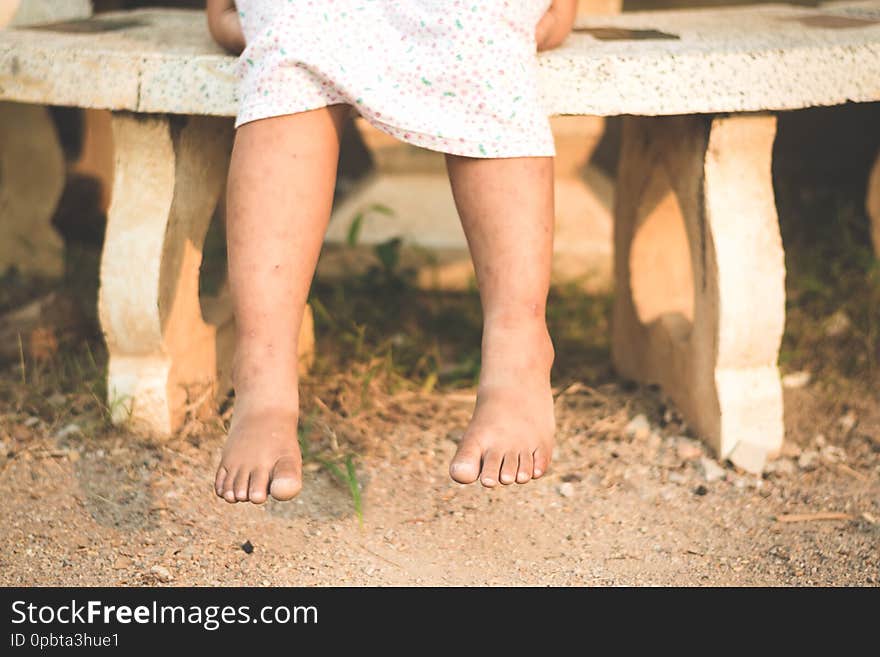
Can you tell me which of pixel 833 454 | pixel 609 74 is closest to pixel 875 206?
pixel 833 454

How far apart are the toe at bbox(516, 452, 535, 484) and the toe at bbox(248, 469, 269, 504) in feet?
1.11

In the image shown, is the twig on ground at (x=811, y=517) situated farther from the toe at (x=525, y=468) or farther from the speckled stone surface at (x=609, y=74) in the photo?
the speckled stone surface at (x=609, y=74)

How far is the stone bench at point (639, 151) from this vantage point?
172cm

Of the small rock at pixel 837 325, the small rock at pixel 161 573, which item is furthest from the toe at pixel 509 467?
the small rock at pixel 837 325

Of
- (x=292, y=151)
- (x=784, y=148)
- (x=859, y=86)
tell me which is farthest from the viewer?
(x=784, y=148)

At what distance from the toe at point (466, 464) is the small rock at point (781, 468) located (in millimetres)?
650

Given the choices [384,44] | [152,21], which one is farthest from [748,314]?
[152,21]

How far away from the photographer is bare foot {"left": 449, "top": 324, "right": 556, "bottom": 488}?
1.53m

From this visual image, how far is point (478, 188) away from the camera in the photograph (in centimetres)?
162

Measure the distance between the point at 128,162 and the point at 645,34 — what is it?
92 centimetres

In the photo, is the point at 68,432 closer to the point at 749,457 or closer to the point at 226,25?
the point at 226,25

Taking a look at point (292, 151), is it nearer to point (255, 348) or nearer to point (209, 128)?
point (255, 348)

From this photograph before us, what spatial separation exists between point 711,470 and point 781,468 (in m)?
0.12

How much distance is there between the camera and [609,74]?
171 centimetres
